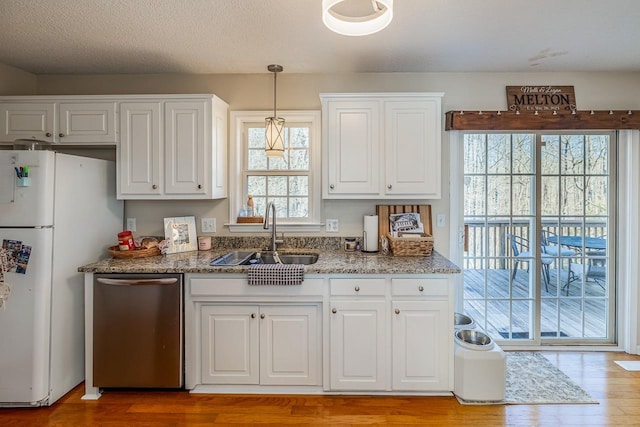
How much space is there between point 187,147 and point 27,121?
1.24 metres

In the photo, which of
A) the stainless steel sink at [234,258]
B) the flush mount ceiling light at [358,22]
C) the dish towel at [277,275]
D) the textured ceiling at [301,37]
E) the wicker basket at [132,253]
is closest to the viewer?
the flush mount ceiling light at [358,22]

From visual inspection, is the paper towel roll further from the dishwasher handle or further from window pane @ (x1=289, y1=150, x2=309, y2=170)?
the dishwasher handle

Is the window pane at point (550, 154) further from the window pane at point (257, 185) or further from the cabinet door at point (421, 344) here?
the window pane at point (257, 185)

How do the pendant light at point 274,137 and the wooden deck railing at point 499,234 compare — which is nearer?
the pendant light at point 274,137

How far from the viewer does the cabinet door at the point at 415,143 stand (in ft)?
9.16

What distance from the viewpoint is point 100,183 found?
2.78 metres

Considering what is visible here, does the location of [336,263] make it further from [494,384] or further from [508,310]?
[508,310]

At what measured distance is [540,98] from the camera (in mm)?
3098

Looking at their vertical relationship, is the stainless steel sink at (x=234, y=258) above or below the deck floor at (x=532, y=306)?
above

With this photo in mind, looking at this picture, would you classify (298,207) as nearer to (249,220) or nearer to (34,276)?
(249,220)

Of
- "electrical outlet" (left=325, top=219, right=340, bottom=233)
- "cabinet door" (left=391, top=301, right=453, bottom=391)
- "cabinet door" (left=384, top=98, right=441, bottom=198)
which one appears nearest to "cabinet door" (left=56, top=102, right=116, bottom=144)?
"electrical outlet" (left=325, top=219, right=340, bottom=233)

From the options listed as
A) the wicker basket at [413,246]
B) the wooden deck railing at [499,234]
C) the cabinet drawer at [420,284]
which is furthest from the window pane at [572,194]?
the cabinet drawer at [420,284]

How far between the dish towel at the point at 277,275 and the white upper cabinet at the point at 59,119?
155cm

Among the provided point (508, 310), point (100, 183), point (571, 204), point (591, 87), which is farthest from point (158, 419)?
point (591, 87)
